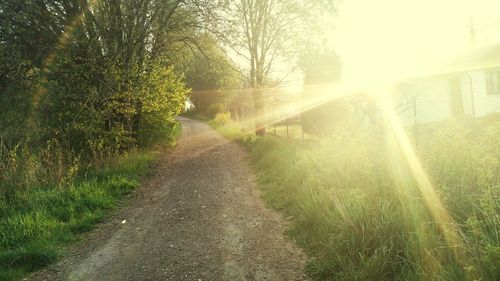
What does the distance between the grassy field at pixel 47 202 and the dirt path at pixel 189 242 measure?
1.24ft

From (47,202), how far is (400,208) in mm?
7204

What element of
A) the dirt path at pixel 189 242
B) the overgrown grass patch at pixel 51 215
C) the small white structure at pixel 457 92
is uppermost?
the small white structure at pixel 457 92

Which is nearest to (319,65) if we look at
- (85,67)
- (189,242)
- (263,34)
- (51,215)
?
(263,34)

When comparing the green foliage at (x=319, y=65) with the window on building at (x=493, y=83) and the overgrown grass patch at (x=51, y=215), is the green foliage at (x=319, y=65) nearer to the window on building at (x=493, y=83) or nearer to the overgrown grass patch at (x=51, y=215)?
the window on building at (x=493, y=83)

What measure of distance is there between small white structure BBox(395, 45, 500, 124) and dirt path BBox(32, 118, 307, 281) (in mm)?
13784

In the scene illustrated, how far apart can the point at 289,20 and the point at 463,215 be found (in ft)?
61.5

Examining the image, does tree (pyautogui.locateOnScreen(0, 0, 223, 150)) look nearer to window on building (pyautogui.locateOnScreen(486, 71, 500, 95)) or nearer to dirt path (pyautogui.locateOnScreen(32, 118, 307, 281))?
dirt path (pyautogui.locateOnScreen(32, 118, 307, 281))

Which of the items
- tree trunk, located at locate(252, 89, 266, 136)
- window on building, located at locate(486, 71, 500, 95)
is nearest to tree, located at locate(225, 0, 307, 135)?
tree trunk, located at locate(252, 89, 266, 136)

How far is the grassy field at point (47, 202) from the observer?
6082 millimetres

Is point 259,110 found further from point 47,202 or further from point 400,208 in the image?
point 400,208

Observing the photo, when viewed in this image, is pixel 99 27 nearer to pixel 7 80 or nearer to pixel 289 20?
pixel 7 80

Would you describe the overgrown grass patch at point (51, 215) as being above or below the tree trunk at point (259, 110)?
below

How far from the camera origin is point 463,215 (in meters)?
4.83

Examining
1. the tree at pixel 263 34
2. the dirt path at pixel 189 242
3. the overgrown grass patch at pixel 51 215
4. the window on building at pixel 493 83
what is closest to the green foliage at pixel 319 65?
the tree at pixel 263 34
